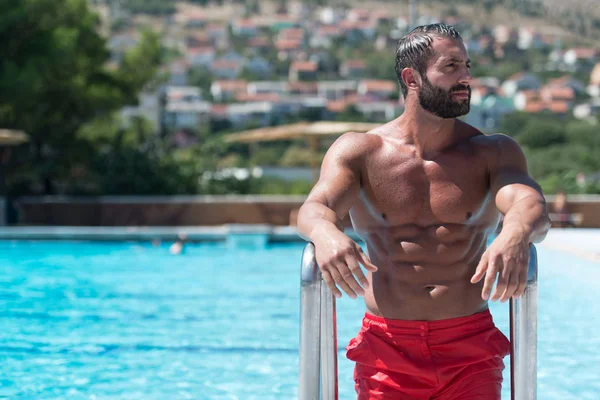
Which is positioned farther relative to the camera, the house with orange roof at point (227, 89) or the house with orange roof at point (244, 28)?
the house with orange roof at point (244, 28)

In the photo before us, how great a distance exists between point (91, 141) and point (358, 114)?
74975 mm

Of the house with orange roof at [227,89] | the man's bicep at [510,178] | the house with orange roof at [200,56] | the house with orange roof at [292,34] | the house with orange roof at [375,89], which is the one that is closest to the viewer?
the man's bicep at [510,178]

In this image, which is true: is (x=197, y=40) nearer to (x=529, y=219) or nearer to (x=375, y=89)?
(x=375, y=89)

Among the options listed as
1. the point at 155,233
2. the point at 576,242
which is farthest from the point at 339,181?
the point at 155,233

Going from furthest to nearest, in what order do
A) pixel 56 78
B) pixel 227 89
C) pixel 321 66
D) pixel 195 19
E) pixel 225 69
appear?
pixel 195 19 < pixel 321 66 < pixel 225 69 < pixel 227 89 < pixel 56 78

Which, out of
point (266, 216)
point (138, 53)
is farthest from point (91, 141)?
point (266, 216)

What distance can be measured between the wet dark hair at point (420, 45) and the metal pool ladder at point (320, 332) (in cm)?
59

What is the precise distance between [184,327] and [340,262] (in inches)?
246

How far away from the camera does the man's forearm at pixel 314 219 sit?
83.2 inches

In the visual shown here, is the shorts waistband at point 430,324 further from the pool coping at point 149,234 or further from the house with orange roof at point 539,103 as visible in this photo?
the house with orange roof at point 539,103

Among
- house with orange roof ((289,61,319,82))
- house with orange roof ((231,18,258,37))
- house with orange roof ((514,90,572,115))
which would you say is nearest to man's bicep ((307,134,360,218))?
house with orange roof ((514,90,572,115))

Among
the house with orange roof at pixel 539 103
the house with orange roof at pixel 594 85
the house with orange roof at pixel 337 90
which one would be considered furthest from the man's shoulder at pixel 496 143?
the house with orange roof at pixel 594 85

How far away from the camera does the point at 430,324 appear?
2.48 metres

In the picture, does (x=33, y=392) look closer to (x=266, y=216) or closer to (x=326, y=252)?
(x=326, y=252)
